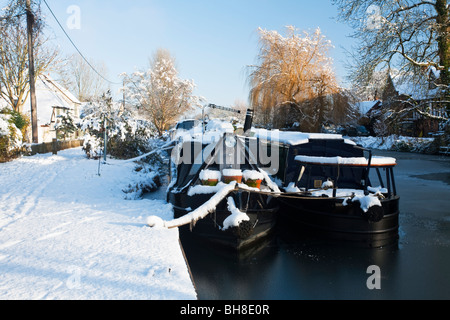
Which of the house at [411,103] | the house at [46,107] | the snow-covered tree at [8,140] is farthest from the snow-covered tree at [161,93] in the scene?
the house at [411,103]

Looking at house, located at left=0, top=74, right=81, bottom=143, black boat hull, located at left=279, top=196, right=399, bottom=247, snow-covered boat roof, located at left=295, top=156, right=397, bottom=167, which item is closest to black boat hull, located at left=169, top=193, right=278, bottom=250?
black boat hull, located at left=279, top=196, right=399, bottom=247

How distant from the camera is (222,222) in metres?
6.98

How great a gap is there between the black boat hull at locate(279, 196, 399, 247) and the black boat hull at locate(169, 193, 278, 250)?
111cm

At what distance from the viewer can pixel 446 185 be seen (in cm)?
1658

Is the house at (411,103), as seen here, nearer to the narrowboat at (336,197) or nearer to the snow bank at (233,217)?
the narrowboat at (336,197)

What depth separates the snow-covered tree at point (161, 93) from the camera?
1422 inches

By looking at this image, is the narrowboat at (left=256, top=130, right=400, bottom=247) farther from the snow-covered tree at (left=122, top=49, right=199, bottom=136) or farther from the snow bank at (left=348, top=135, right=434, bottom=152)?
the snow-covered tree at (left=122, top=49, right=199, bottom=136)

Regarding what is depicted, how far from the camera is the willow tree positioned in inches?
961

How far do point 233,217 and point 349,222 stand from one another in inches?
119

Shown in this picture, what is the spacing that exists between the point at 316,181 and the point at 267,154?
181 centimetres

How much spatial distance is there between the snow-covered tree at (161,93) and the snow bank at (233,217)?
29881 mm

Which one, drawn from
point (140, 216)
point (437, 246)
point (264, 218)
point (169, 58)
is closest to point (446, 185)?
point (437, 246)

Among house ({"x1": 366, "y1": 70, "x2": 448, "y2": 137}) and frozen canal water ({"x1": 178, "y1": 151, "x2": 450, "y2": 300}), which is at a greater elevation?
house ({"x1": 366, "y1": 70, "x2": 448, "y2": 137})
